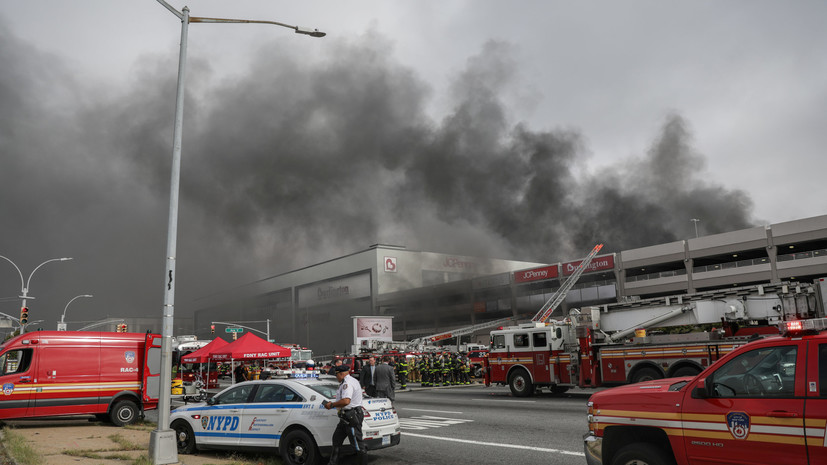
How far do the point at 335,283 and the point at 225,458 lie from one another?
7811 centimetres

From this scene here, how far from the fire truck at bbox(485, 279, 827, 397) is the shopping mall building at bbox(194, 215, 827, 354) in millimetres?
14000

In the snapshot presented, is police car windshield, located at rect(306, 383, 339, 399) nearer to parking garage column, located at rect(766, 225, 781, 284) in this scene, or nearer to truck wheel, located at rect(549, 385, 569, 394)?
truck wheel, located at rect(549, 385, 569, 394)

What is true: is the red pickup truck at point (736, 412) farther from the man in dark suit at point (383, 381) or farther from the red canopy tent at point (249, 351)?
the red canopy tent at point (249, 351)

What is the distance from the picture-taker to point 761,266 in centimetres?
4559

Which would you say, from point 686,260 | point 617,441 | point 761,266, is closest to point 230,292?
point 686,260

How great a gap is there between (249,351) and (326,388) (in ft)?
51.0

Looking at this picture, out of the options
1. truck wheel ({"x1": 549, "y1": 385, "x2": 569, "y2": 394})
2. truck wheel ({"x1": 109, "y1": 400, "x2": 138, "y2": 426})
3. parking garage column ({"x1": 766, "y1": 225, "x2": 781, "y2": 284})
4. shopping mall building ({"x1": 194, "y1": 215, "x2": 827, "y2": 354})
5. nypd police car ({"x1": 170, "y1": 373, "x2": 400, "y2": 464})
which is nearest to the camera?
nypd police car ({"x1": 170, "y1": 373, "x2": 400, "y2": 464})

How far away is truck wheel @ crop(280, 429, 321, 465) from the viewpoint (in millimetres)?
8320

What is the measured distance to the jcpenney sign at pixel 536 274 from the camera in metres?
59.3

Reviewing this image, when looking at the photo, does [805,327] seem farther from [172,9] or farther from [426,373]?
[426,373]

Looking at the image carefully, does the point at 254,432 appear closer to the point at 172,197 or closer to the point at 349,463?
the point at 349,463

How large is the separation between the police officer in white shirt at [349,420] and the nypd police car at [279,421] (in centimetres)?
32

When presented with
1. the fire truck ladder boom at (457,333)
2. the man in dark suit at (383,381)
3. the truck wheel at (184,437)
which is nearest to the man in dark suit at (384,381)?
the man in dark suit at (383,381)

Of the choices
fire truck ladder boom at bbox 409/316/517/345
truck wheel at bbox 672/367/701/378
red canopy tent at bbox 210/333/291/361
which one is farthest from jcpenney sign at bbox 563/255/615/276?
truck wheel at bbox 672/367/701/378
